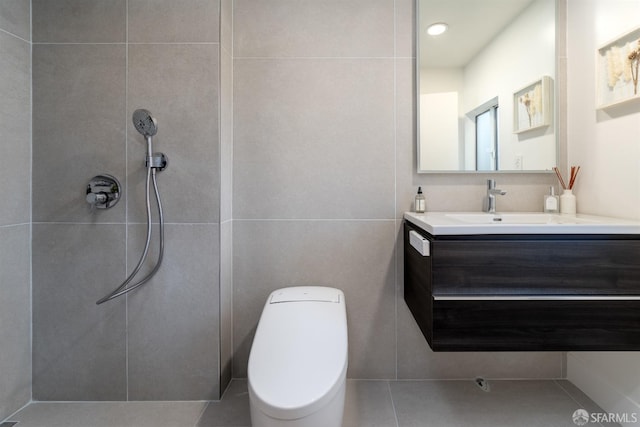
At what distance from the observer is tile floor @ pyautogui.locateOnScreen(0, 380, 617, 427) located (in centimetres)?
142

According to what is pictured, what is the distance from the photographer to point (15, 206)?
1.50 metres

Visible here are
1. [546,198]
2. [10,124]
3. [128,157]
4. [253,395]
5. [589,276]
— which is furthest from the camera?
[546,198]

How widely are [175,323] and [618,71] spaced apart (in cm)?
214

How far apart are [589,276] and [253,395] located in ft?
3.76

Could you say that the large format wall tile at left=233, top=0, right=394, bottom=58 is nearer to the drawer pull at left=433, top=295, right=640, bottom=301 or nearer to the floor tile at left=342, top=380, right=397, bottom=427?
the drawer pull at left=433, top=295, right=640, bottom=301

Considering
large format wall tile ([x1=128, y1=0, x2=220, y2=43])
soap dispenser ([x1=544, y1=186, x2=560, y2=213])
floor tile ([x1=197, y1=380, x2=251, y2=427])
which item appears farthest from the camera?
soap dispenser ([x1=544, y1=186, x2=560, y2=213])

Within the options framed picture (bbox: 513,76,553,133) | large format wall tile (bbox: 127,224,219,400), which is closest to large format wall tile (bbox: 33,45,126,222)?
large format wall tile (bbox: 127,224,219,400)

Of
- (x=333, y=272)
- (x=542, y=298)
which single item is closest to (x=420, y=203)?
(x=333, y=272)

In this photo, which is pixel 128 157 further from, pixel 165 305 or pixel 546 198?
pixel 546 198

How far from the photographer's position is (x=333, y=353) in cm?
116

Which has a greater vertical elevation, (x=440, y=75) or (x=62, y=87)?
(x=440, y=75)

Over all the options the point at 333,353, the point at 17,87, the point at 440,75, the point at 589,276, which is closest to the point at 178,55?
the point at 17,87

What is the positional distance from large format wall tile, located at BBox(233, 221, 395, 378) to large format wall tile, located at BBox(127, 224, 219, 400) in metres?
0.20

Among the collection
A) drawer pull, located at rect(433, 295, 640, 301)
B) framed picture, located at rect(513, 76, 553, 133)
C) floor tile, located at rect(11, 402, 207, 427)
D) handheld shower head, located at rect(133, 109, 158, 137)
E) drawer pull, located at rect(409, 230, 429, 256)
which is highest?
framed picture, located at rect(513, 76, 553, 133)
